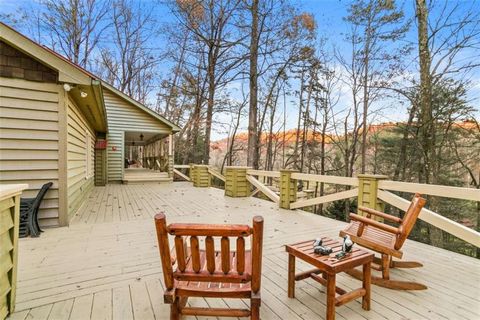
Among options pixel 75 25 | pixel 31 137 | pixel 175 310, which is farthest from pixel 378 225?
pixel 75 25

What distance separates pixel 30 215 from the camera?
375 cm

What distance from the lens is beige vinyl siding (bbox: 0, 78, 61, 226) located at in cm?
376

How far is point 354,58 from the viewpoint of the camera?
12305mm

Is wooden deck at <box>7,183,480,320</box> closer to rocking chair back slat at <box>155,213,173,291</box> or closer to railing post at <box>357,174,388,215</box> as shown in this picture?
rocking chair back slat at <box>155,213,173,291</box>

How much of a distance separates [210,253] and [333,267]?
35.5 inches

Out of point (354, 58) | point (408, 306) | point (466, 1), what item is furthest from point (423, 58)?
point (408, 306)

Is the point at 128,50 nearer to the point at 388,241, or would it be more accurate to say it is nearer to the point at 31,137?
the point at 31,137

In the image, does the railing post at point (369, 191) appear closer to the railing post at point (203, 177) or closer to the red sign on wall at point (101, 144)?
the railing post at point (203, 177)

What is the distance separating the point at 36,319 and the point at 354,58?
46.0 feet

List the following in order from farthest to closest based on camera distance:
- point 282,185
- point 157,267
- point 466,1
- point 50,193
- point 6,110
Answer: point 466,1 → point 282,185 → point 50,193 → point 6,110 → point 157,267

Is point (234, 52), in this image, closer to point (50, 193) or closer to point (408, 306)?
point (50, 193)

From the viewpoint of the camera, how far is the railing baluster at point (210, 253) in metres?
1.56

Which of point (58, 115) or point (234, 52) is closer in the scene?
point (58, 115)

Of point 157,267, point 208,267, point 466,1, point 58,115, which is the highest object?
point 466,1
